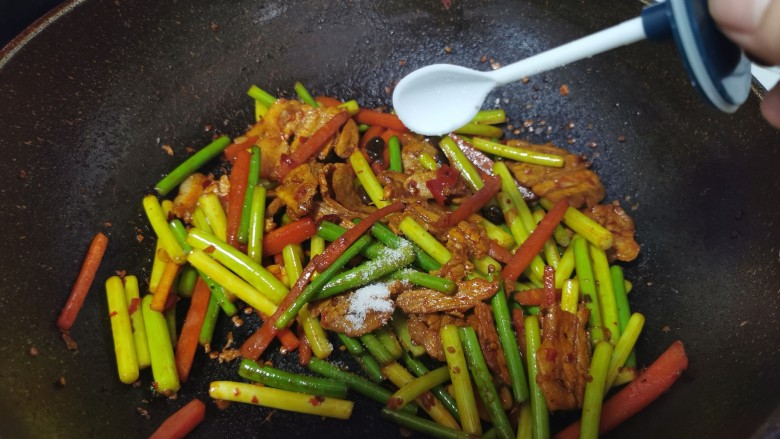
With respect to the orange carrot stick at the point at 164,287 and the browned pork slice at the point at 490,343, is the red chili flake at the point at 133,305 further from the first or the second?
the browned pork slice at the point at 490,343

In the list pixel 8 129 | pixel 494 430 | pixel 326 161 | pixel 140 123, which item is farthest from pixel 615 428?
pixel 8 129

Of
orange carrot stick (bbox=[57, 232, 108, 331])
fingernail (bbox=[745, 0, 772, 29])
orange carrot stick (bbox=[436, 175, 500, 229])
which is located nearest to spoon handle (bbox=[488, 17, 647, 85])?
fingernail (bbox=[745, 0, 772, 29])

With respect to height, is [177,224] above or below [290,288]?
above

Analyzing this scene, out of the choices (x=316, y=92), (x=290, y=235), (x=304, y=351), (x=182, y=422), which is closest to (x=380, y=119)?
(x=316, y=92)

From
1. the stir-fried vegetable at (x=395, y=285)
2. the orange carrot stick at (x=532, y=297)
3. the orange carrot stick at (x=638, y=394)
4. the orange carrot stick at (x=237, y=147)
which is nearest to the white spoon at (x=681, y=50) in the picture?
the stir-fried vegetable at (x=395, y=285)

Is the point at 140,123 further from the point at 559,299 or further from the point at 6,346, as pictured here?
the point at 559,299
